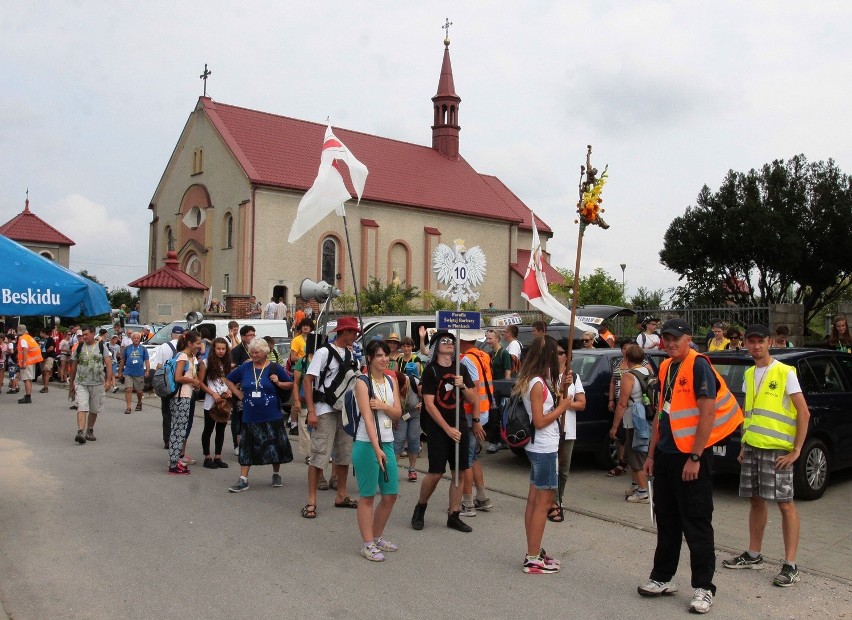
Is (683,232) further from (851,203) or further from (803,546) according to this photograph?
(803,546)

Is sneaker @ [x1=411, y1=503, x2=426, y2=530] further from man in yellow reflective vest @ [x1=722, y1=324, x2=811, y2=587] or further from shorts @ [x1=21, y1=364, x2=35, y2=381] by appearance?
shorts @ [x1=21, y1=364, x2=35, y2=381]

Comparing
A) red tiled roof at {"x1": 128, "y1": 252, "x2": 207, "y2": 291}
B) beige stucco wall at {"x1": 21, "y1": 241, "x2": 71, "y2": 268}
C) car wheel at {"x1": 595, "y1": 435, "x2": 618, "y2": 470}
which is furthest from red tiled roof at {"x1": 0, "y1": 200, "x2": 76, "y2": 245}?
car wheel at {"x1": 595, "y1": 435, "x2": 618, "y2": 470}

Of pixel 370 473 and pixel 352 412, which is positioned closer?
pixel 370 473

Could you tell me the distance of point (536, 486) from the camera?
605 centimetres

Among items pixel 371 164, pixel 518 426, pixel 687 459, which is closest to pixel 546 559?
pixel 518 426

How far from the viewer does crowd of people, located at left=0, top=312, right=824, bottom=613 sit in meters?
5.51

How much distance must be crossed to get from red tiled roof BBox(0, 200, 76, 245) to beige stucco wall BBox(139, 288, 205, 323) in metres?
25.0

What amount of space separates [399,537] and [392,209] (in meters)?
39.4

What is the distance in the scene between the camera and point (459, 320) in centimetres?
778

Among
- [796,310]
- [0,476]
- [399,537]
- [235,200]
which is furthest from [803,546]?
[235,200]

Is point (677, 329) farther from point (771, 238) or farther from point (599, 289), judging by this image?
point (599, 289)

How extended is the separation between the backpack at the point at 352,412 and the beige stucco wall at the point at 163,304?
30066 millimetres

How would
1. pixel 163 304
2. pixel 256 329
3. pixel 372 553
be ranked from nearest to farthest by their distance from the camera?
pixel 372 553, pixel 256 329, pixel 163 304

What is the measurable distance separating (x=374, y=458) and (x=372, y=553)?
2.40 feet
